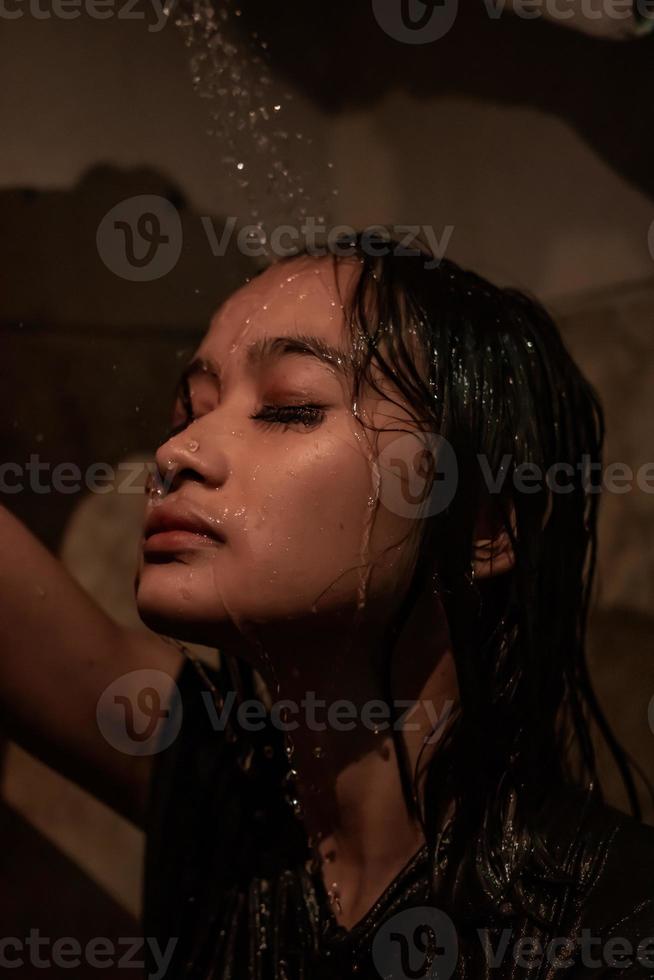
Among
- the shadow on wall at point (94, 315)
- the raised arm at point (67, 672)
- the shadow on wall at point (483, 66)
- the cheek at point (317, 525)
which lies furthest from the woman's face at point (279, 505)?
the shadow on wall at point (483, 66)

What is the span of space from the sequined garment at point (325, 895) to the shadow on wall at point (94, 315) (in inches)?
12.4

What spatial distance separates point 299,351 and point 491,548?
24cm

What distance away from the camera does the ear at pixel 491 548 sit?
83cm

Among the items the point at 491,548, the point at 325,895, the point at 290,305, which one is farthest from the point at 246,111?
the point at 325,895

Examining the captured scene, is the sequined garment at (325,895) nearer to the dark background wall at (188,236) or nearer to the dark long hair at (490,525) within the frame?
the dark long hair at (490,525)

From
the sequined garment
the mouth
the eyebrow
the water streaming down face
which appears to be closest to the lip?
the mouth

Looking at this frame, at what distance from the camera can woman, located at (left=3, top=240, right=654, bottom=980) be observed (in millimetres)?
747

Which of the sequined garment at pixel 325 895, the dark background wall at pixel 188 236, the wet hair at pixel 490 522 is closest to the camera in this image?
the sequined garment at pixel 325 895

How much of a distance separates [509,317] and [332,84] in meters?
0.56

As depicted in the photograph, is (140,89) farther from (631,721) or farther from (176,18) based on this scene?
→ (631,721)

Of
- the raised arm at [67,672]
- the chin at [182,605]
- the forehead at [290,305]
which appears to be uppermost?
the forehead at [290,305]

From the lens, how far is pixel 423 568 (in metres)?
0.80

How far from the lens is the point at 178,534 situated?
0.77 meters

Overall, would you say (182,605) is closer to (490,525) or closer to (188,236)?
(490,525)
